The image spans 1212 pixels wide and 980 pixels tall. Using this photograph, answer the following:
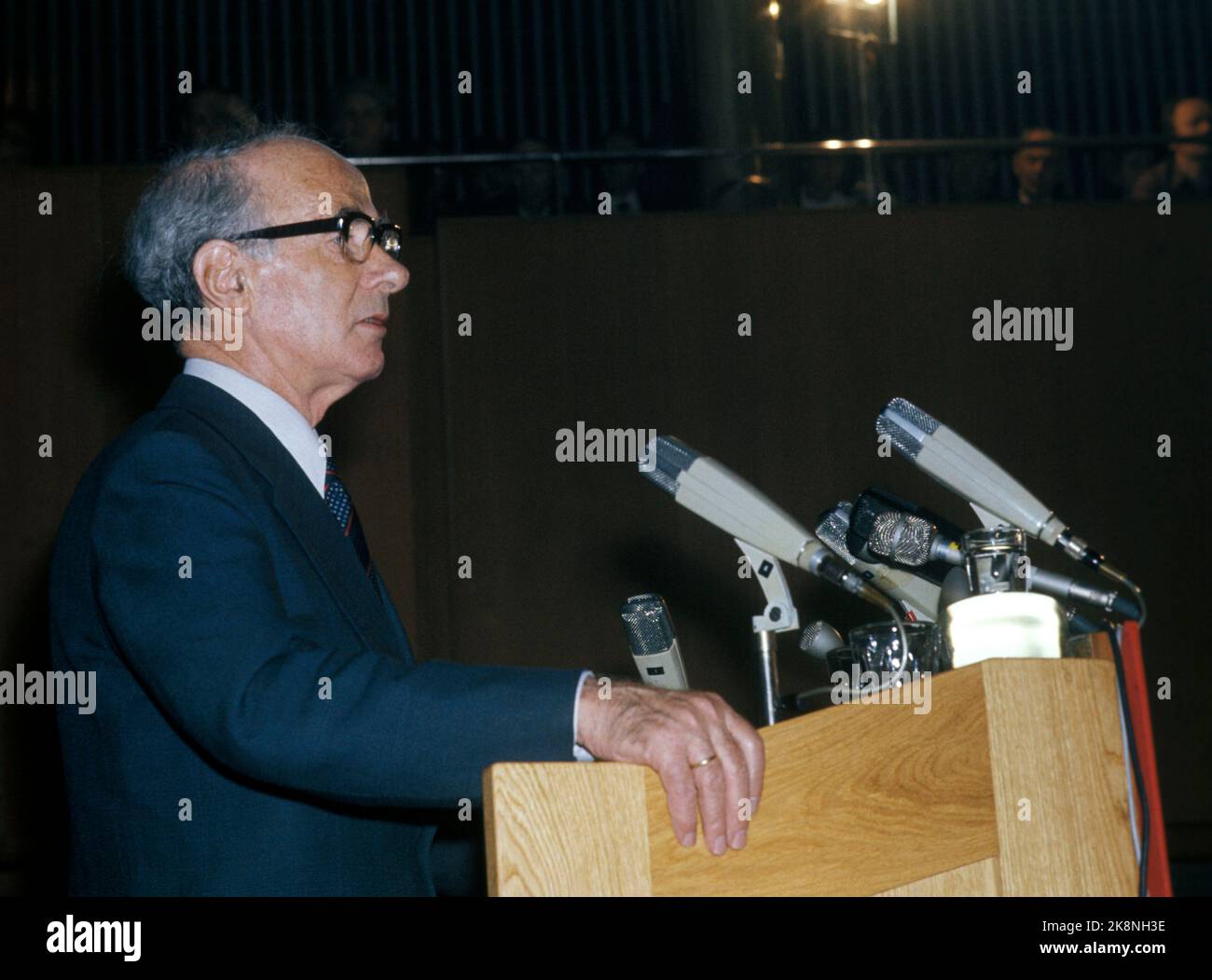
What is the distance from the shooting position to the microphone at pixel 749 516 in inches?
55.0

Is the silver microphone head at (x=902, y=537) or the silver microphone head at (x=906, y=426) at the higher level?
the silver microphone head at (x=906, y=426)

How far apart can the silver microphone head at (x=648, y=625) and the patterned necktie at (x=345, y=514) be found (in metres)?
0.36

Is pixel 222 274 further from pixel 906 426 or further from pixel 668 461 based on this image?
pixel 906 426

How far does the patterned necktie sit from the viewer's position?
5.73ft

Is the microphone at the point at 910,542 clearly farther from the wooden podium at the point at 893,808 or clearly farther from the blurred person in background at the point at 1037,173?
the blurred person in background at the point at 1037,173

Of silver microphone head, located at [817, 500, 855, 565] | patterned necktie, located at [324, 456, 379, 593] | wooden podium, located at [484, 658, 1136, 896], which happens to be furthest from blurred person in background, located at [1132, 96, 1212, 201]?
wooden podium, located at [484, 658, 1136, 896]

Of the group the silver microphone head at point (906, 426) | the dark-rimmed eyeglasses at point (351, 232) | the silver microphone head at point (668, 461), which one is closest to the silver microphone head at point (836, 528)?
the silver microphone head at point (906, 426)

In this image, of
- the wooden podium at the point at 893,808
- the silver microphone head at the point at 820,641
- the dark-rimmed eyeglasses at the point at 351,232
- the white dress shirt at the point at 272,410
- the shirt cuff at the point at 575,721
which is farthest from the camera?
the dark-rimmed eyeglasses at the point at 351,232

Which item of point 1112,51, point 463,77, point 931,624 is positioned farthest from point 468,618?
point 1112,51

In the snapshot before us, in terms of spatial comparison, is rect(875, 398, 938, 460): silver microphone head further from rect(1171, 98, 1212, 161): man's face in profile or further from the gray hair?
rect(1171, 98, 1212, 161): man's face in profile

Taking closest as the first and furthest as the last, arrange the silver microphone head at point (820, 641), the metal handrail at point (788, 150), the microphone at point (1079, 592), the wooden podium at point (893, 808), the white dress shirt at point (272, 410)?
the wooden podium at point (893, 808) → the microphone at point (1079, 592) → the silver microphone head at point (820, 641) → the white dress shirt at point (272, 410) → the metal handrail at point (788, 150)

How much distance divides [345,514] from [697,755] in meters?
0.83

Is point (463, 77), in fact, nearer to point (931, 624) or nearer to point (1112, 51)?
point (1112, 51)

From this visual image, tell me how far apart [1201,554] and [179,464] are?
11.6 feet
